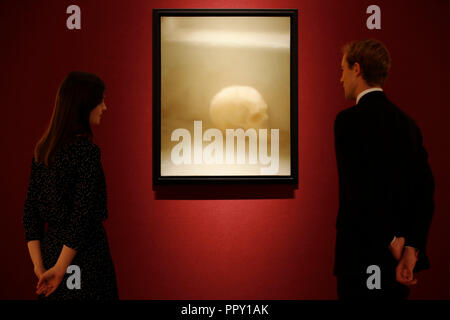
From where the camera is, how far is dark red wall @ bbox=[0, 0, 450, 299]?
2.30m

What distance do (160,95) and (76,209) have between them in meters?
1.07

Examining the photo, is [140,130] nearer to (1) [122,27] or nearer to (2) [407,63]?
(1) [122,27]

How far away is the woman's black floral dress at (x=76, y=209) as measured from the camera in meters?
1.38

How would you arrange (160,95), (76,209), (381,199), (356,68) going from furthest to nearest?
(160,95) → (356,68) → (381,199) → (76,209)

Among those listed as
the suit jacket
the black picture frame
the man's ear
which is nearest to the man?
the suit jacket

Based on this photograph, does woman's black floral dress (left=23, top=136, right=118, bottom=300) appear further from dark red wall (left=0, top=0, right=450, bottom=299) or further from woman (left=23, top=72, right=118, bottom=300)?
dark red wall (left=0, top=0, right=450, bottom=299)

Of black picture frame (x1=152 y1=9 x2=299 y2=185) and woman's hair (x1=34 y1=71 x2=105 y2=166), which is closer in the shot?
woman's hair (x1=34 y1=71 x2=105 y2=166)

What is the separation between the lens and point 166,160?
2275 mm

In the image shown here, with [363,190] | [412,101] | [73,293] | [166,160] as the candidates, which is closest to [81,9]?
[166,160]

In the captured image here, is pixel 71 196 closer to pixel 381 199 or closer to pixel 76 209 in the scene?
pixel 76 209

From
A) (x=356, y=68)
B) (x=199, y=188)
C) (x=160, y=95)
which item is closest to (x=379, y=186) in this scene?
(x=356, y=68)

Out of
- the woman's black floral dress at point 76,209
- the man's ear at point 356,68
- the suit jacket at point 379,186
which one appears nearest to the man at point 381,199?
the suit jacket at point 379,186

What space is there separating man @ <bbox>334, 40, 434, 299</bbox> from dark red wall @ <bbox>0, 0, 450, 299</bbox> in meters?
0.80

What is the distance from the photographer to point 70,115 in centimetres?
141
